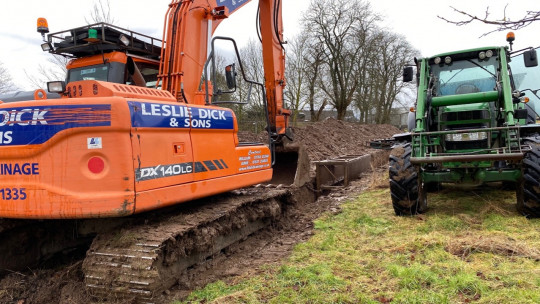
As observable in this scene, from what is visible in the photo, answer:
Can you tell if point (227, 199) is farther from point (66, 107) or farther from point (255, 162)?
point (66, 107)

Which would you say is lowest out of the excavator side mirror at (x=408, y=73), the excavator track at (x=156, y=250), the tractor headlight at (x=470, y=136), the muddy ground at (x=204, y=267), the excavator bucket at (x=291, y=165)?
the muddy ground at (x=204, y=267)

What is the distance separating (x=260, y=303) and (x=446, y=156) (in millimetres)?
3132

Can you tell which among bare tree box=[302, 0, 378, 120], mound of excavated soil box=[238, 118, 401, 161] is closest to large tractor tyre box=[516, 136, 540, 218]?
mound of excavated soil box=[238, 118, 401, 161]

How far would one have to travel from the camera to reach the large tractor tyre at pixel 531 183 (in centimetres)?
498

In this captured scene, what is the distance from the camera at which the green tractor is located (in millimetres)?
5082

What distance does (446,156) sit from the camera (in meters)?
5.07

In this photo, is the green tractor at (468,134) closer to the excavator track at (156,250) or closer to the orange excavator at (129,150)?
the orange excavator at (129,150)

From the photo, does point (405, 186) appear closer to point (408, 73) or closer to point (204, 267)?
point (408, 73)

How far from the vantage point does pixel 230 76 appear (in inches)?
177

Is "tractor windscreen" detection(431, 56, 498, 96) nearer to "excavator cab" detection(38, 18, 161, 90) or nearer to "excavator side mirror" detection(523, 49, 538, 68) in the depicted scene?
"excavator side mirror" detection(523, 49, 538, 68)

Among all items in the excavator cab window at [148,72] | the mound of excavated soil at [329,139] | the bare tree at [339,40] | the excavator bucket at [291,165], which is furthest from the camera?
the bare tree at [339,40]

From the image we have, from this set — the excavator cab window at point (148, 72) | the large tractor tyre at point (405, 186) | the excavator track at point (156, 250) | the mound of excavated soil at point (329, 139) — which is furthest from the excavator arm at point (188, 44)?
the mound of excavated soil at point (329, 139)

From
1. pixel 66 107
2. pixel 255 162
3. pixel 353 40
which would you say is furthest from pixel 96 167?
pixel 353 40

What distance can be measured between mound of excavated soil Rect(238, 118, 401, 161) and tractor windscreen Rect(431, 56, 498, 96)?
14.4 feet
